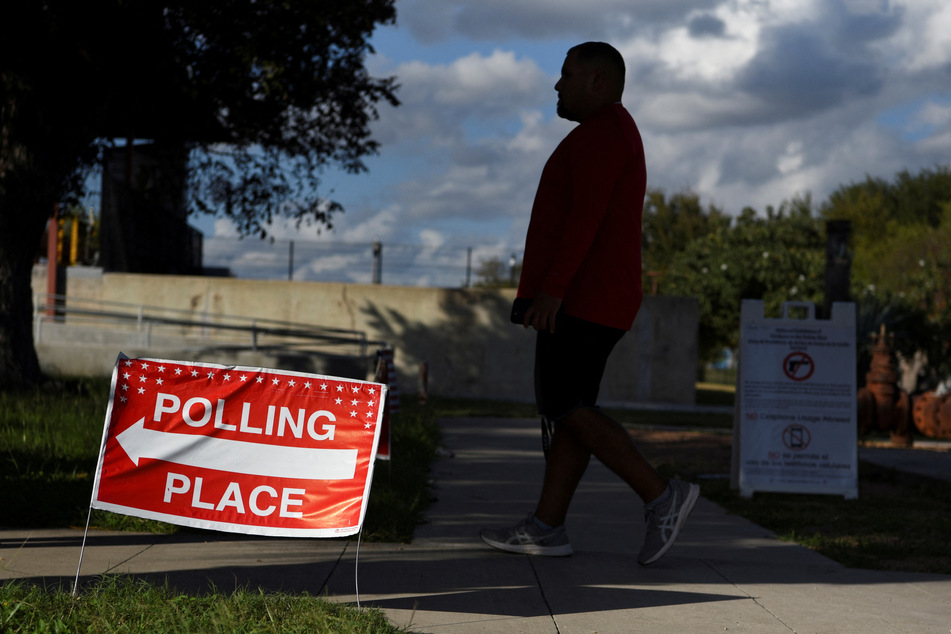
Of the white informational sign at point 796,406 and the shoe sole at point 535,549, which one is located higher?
the white informational sign at point 796,406

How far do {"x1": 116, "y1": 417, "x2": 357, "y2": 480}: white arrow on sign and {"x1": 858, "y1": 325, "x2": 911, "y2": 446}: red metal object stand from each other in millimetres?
11173

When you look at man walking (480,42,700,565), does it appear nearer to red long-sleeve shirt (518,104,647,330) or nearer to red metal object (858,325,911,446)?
red long-sleeve shirt (518,104,647,330)

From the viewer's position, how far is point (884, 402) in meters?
12.8

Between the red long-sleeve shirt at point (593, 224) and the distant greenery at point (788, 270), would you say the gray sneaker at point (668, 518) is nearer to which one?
the red long-sleeve shirt at point (593, 224)

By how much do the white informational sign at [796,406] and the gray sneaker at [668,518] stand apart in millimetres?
2748

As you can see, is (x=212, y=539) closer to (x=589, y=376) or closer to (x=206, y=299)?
(x=589, y=376)

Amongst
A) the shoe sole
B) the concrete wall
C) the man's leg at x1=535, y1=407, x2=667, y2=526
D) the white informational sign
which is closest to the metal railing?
the concrete wall

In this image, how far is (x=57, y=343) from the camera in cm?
1834

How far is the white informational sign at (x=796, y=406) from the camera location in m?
6.53

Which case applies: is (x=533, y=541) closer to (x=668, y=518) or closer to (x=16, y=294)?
(x=668, y=518)

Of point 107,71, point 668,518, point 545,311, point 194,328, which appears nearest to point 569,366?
point 545,311

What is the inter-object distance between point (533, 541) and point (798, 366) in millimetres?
3382

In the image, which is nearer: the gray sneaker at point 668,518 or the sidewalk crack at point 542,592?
the sidewalk crack at point 542,592

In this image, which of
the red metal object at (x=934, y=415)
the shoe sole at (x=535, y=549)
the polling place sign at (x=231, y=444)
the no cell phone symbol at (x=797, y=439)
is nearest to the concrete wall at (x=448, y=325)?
the red metal object at (x=934, y=415)
